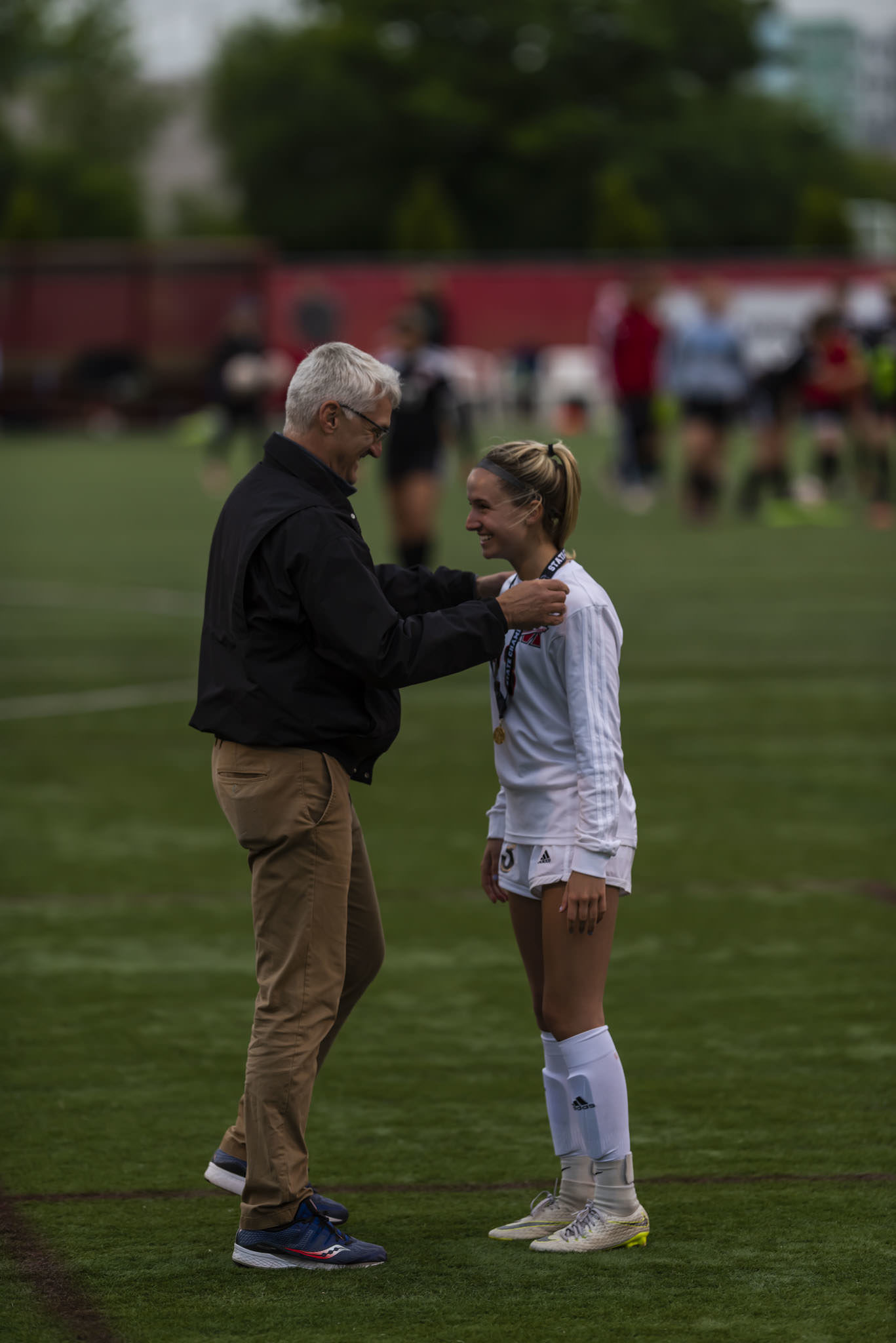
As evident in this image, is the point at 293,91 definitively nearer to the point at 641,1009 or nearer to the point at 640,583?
the point at 640,583

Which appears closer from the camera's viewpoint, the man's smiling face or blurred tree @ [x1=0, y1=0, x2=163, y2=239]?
the man's smiling face

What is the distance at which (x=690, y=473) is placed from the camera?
75.2 feet

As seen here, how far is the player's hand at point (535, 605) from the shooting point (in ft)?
14.4

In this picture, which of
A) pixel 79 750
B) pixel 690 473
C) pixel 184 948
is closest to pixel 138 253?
pixel 690 473

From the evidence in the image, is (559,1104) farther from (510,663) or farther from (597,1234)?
(510,663)

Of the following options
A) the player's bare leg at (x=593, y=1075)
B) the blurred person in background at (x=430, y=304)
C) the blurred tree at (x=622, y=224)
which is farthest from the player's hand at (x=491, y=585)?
the blurred tree at (x=622, y=224)

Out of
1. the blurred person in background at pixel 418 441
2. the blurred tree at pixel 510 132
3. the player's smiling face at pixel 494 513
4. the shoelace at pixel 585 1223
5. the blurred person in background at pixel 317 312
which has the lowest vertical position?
the shoelace at pixel 585 1223

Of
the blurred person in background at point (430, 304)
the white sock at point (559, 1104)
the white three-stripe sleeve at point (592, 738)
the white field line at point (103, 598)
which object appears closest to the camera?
the white three-stripe sleeve at point (592, 738)

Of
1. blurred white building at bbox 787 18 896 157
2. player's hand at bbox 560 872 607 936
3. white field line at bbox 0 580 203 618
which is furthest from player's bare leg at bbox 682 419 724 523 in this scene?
blurred white building at bbox 787 18 896 157

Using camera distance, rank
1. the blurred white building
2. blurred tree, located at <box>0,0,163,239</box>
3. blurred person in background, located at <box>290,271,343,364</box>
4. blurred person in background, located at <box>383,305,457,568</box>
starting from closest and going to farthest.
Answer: blurred person in background, located at <box>383,305,457,568</box> → blurred person in background, located at <box>290,271,343,364</box> → blurred tree, located at <box>0,0,163,239</box> → the blurred white building

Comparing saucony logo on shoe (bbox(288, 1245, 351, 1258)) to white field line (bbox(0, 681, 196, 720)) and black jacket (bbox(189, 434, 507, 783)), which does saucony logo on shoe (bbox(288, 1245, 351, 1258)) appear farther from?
white field line (bbox(0, 681, 196, 720))

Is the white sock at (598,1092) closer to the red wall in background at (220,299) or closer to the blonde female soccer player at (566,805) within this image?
the blonde female soccer player at (566,805)

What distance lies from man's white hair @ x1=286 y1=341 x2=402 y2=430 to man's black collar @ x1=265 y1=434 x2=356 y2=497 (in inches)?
2.0

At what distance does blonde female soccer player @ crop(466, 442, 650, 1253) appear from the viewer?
445 cm
